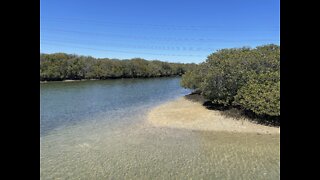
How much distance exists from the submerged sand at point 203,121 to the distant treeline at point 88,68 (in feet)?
114

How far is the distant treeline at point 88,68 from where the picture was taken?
51562 millimetres

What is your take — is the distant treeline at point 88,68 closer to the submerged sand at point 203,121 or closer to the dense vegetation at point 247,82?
the submerged sand at point 203,121

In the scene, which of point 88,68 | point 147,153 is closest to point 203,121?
point 147,153

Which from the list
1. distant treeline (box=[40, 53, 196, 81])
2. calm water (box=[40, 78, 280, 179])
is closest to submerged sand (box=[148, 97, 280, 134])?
calm water (box=[40, 78, 280, 179])

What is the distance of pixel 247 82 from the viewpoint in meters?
15.1

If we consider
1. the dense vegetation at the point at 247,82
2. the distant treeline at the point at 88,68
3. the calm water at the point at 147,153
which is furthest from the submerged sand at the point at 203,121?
the distant treeline at the point at 88,68
